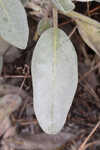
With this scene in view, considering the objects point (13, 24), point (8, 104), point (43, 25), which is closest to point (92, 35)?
point (43, 25)

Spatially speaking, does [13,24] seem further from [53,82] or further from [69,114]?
[69,114]

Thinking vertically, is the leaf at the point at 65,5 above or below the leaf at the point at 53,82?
above

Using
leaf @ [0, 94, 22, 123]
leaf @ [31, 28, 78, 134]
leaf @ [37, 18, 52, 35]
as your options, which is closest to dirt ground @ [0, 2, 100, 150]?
leaf @ [0, 94, 22, 123]

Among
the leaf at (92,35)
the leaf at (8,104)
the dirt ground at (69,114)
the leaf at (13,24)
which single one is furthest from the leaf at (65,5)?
the leaf at (8,104)

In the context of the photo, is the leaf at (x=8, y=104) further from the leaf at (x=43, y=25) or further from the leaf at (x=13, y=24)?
the leaf at (x=13, y=24)

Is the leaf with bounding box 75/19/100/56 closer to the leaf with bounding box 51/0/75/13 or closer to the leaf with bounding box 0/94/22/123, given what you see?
the leaf with bounding box 51/0/75/13

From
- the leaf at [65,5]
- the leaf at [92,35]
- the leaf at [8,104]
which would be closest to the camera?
the leaf at [65,5]
